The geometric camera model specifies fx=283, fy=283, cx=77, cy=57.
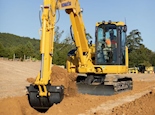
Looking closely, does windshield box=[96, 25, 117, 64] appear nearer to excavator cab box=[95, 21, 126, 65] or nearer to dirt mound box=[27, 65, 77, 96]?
excavator cab box=[95, 21, 126, 65]

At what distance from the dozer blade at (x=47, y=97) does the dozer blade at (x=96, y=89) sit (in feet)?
14.8

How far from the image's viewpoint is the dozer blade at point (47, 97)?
28.8ft

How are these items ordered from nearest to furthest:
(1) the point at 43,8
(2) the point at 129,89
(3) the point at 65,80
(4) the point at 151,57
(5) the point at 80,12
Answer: (1) the point at 43,8 < (3) the point at 65,80 < (5) the point at 80,12 < (2) the point at 129,89 < (4) the point at 151,57

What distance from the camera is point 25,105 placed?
9.48 m

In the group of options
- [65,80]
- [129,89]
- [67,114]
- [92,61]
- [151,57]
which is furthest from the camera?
[151,57]

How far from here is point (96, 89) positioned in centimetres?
1328

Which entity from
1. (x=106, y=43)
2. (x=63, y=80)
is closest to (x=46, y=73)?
(x=63, y=80)

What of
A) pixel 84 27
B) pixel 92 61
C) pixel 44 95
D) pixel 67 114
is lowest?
pixel 67 114

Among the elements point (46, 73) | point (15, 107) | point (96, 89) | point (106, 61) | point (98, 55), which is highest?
point (98, 55)

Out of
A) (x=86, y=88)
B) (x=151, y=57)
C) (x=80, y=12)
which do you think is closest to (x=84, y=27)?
(x=80, y=12)

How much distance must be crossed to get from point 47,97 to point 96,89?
16.0 ft

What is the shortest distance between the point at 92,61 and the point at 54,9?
485cm

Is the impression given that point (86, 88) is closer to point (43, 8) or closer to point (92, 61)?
point (92, 61)

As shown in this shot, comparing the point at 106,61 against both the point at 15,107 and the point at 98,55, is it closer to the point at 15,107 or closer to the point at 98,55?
A: the point at 98,55
